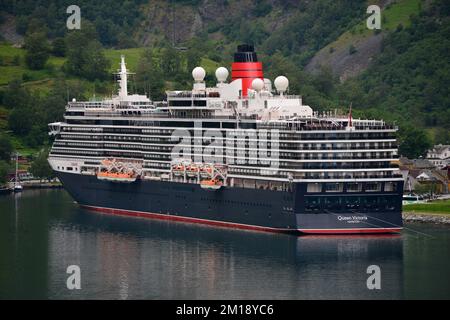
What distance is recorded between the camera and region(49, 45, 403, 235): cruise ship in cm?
12219

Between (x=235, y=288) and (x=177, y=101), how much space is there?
3766cm

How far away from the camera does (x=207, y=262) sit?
114 m

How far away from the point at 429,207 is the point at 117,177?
93.1 feet

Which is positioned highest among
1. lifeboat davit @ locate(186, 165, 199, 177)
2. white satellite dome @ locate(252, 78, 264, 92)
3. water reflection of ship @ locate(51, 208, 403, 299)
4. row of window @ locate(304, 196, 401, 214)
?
white satellite dome @ locate(252, 78, 264, 92)

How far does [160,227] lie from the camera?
132 meters

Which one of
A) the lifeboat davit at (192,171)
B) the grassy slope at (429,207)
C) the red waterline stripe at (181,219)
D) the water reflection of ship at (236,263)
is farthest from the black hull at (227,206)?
the grassy slope at (429,207)

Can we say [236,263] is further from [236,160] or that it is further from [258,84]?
[258,84]

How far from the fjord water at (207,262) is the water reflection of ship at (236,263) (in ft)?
0.23

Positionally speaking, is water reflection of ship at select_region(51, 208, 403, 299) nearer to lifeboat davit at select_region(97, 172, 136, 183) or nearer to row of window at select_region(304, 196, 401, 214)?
row of window at select_region(304, 196, 401, 214)

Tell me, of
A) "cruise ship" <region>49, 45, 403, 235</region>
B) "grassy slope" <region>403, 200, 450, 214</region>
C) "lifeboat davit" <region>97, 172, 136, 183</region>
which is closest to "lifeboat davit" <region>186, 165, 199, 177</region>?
"cruise ship" <region>49, 45, 403, 235</region>

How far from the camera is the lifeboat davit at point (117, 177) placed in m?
141

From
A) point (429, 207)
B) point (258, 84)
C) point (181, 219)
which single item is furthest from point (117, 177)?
point (429, 207)

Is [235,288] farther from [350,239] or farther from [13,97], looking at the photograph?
[13,97]

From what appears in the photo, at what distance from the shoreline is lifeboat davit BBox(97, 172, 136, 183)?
24.9 meters
